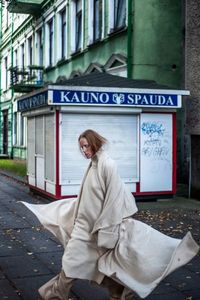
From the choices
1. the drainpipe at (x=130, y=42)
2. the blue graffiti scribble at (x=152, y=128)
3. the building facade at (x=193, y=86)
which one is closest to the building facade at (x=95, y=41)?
the drainpipe at (x=130, y=42)

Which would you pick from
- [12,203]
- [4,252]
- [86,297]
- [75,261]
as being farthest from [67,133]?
[75,261]

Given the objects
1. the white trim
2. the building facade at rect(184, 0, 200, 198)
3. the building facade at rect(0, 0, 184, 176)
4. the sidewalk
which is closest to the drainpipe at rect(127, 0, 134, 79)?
the building facade at rect(0, 0, 184, 176)

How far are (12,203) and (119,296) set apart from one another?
27.3 feet

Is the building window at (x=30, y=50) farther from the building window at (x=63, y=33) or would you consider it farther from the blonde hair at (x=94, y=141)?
the blonde hair at (x=94, y=141)

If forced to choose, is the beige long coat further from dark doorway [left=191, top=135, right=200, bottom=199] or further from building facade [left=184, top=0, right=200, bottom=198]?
dark doorway [left=191, top=135, right=200, bottom=199]

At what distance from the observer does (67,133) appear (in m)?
12.1

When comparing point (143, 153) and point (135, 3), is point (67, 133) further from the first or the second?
point (135, 3)

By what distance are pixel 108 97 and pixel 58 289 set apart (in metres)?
7.87

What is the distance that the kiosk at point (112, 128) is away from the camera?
1197cm

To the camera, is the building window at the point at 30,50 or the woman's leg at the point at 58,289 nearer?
the woman's leg at the point at 58,289

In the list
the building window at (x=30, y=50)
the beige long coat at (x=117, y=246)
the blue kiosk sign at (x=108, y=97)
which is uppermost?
the building window at (x=30, y=50)

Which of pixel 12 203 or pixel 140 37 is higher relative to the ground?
pixel 140 37

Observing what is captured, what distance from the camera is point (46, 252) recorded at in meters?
7.34

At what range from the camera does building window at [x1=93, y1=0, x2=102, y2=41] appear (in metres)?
19.9
